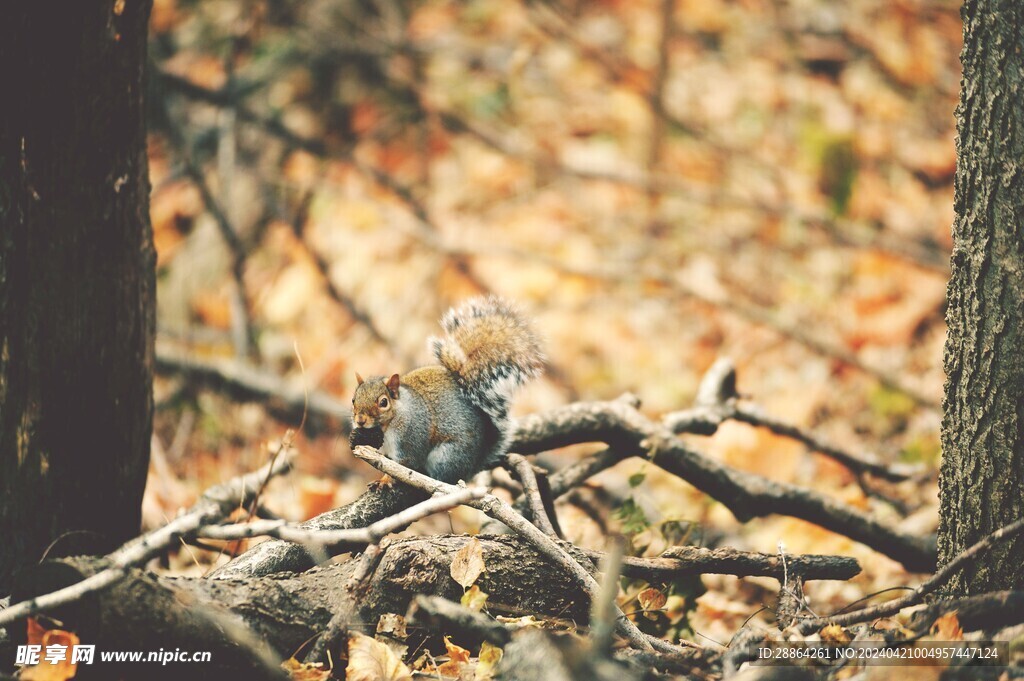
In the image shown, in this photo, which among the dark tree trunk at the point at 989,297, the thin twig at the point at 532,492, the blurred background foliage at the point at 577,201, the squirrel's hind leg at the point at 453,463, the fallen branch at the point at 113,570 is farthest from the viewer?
the blurred background foliage at the point at 577,201

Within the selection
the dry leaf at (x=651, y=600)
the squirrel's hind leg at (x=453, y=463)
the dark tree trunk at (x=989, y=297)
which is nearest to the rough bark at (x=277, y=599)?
the dry leaf at (x=651, y=600)

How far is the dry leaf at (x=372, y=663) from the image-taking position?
198 centimetres

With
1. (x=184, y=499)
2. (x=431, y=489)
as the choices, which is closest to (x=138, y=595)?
(x=431, y=489)

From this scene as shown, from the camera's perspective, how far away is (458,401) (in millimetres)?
3094

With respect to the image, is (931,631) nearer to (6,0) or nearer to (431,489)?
(431,489)

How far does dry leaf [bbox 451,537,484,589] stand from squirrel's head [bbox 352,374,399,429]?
91 centimetres

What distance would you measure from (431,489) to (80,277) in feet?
3.86

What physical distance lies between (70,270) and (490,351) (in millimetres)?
1332

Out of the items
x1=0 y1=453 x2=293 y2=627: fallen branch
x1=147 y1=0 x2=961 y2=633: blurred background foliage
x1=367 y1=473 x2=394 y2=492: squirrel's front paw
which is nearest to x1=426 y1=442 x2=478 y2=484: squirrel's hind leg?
x1=367 y1=473 x2=394 y2=492: squirrel's front paw

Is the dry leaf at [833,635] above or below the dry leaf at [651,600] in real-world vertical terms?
below

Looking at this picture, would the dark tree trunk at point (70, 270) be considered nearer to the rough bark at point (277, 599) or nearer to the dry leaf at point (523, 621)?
the rough bark at point (277, 599)

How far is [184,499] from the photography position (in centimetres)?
455

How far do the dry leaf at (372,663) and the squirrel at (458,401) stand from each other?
101 cm

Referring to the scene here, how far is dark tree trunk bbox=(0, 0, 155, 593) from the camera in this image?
2.35 metres
